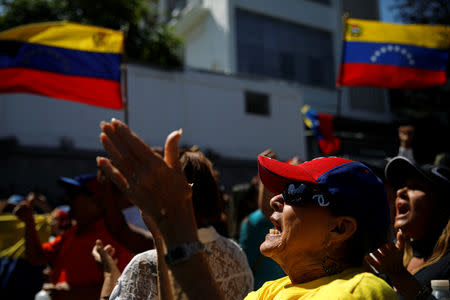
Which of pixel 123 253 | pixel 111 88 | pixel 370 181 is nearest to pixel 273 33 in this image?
pixel 111 88

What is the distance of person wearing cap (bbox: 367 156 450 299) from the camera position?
2479 millimetres

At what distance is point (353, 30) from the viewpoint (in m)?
7.11

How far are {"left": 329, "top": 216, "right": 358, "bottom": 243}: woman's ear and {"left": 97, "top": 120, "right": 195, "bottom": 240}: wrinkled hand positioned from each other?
22.0 inches

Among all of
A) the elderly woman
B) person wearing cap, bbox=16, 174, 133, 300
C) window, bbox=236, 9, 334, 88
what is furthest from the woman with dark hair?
window, bbox=236, 9, 334, 88

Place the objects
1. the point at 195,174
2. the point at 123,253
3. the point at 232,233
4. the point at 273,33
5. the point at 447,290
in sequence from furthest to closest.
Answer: the point at 273,33 → the point at 232,233 → the point at 123,253 → the point at 195,174 → the point at 447,290

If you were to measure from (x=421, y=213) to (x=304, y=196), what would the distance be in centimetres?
129

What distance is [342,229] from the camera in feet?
5.22

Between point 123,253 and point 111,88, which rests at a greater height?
point 111,88

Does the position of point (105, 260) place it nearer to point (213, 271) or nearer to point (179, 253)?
point (213, 271)

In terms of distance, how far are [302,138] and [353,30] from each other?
9.47 m

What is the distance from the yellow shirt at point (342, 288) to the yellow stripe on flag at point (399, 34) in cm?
605

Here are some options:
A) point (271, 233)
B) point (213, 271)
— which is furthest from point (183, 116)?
point (271, 233)

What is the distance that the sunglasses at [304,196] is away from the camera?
158 cm

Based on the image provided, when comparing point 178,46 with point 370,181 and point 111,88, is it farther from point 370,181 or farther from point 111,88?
point 370,181
